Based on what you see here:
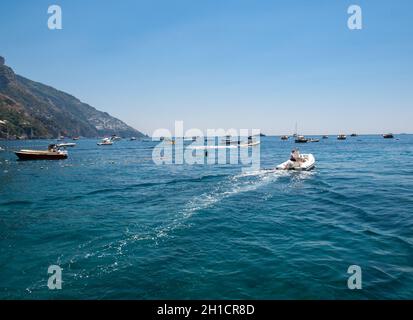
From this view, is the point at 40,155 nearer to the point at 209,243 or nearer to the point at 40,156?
the point at 40,156

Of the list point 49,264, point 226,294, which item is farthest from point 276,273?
point 49,264

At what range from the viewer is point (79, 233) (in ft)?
57.8

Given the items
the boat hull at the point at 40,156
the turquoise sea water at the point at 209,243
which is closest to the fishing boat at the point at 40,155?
the boat hull at the point at 40,156

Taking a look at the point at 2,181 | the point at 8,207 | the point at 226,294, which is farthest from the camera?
the point at 2,181

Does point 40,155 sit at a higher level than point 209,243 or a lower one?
higher

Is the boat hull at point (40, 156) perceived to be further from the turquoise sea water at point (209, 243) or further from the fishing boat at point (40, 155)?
the turquoise sea water at point (209, 243)

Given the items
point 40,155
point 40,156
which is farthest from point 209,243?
point 40,156

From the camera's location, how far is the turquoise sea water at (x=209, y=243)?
11.2 meters

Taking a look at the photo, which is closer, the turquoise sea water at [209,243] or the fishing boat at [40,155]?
the turquoise sea water at [209,243]

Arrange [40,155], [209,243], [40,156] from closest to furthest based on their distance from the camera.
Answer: [209,243] → [40,155] → [40,156]

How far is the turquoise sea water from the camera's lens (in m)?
11.2

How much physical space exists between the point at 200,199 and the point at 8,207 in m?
17.5

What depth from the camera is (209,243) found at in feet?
52.4

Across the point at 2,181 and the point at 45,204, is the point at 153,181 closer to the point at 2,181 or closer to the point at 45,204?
the point at 45,204
